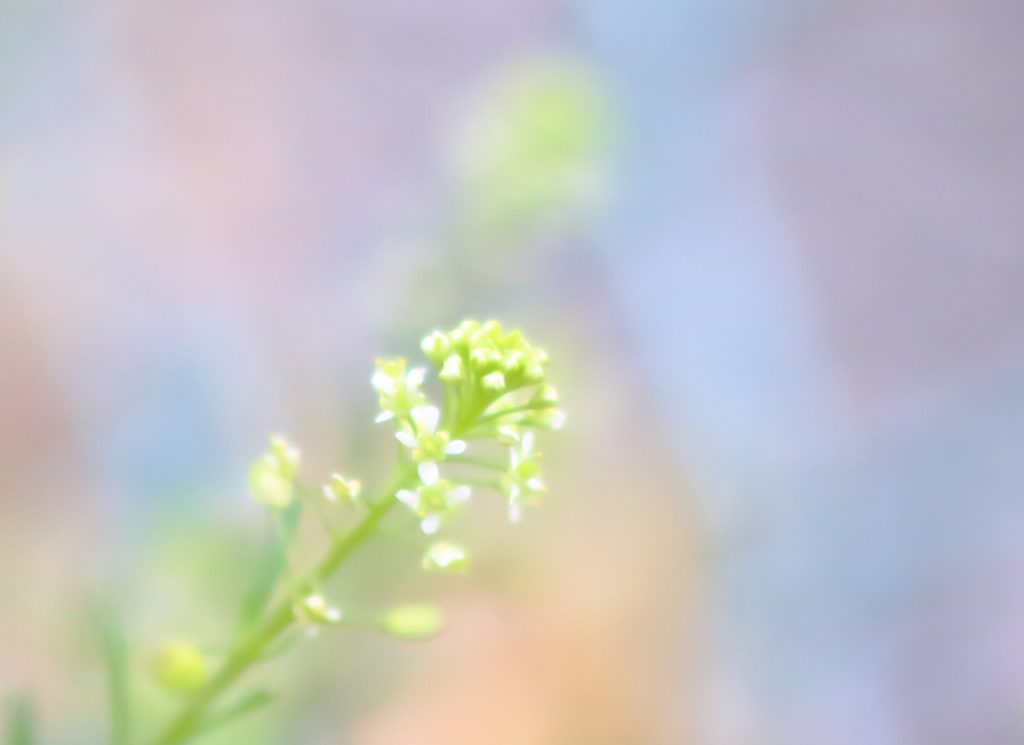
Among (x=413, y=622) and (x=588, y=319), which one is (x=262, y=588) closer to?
(x=413, y=622)

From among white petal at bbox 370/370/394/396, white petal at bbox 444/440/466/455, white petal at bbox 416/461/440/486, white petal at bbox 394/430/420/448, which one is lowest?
white petal at bbox 416/461/440/486

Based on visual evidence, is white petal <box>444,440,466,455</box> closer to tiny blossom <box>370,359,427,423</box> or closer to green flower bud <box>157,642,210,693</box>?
tiny blossom <box>370,359,427,423</box>

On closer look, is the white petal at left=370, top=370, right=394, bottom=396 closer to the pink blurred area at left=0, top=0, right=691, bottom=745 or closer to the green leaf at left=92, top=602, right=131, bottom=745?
the green leaf at left=92, top=602, right=131, bottom=745

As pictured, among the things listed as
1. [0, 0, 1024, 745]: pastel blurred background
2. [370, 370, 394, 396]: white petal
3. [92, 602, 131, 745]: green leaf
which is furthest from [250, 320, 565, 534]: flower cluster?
[0, 0, 1024, 745]: pastel blurred background

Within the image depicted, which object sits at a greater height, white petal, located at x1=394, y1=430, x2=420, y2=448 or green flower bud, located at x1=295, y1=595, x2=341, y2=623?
white petal, located at x1=394, y1=430, x2=420, y2=448

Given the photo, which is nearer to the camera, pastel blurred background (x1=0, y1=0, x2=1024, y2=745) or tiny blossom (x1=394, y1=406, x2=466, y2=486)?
tiny blossom (x1=394, y1=406, x2=466, y2=486)

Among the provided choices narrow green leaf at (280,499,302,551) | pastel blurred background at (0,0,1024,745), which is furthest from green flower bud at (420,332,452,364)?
pastel blurred background at (0,0,1024,745)
